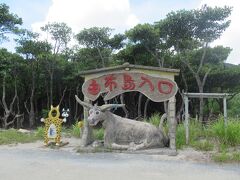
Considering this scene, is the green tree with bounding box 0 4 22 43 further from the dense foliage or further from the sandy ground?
the sandy ground

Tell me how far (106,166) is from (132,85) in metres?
3.19

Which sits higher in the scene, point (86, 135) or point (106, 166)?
point (86, 135)

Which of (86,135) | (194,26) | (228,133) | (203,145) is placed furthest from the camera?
(194,26)

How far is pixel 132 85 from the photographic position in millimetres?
10461

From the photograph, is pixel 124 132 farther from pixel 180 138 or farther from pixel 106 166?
pixel 106 166

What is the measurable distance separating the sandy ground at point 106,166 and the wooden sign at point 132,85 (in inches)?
63.6

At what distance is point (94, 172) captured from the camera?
718 cm

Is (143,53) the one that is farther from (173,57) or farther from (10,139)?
(10,139)

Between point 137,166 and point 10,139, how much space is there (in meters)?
5.74

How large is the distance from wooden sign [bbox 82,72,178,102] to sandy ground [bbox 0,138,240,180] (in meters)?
1.61

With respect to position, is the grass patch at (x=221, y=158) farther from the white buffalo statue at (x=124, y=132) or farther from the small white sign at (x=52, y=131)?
the small white sign at (x=52, y=131)

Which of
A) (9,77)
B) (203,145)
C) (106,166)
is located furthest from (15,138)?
(9,77)

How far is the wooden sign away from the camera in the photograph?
10.2m

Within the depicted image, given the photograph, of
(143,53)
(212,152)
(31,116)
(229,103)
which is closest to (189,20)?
(143,53)
